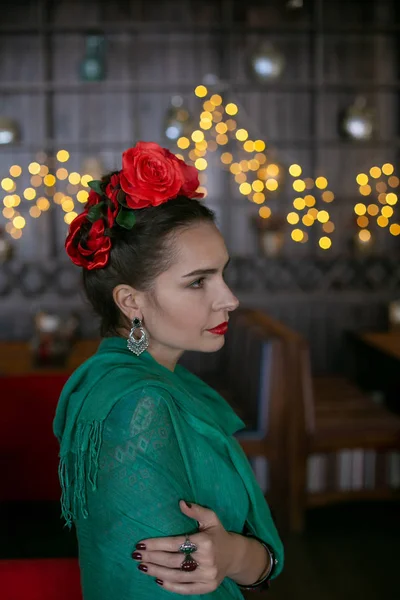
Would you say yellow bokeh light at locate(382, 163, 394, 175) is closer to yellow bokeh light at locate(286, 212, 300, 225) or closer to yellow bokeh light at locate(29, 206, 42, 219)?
yellow bokeh light at locate(286, 212, 300, 225)

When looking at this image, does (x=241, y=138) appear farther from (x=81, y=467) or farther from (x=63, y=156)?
(x=81, y=467)

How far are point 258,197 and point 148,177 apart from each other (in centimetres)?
363

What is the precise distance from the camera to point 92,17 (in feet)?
15.3

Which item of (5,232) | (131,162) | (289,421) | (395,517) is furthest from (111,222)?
(5,232)

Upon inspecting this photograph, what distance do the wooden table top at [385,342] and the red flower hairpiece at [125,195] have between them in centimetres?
233

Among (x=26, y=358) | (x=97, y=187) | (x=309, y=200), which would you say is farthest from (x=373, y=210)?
(x=97, y=187)

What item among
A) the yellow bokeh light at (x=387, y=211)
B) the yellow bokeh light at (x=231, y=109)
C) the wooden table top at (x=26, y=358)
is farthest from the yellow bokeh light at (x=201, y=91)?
the wooden table top at (x=26, y=358)

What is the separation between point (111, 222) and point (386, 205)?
3.88 metres

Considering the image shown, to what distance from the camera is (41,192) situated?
185 inches

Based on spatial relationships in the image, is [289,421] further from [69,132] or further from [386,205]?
[69,132]

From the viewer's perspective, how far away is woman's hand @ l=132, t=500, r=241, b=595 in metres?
0.93

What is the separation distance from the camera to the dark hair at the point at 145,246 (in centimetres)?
110

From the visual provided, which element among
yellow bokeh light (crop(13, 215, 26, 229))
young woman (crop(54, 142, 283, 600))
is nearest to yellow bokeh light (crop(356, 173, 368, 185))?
yellow bokeh light (crop(13, 215, 26, 229))

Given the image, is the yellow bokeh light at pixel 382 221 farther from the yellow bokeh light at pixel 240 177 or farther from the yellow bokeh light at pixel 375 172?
the yellow bokeh light at pixel 240 177
